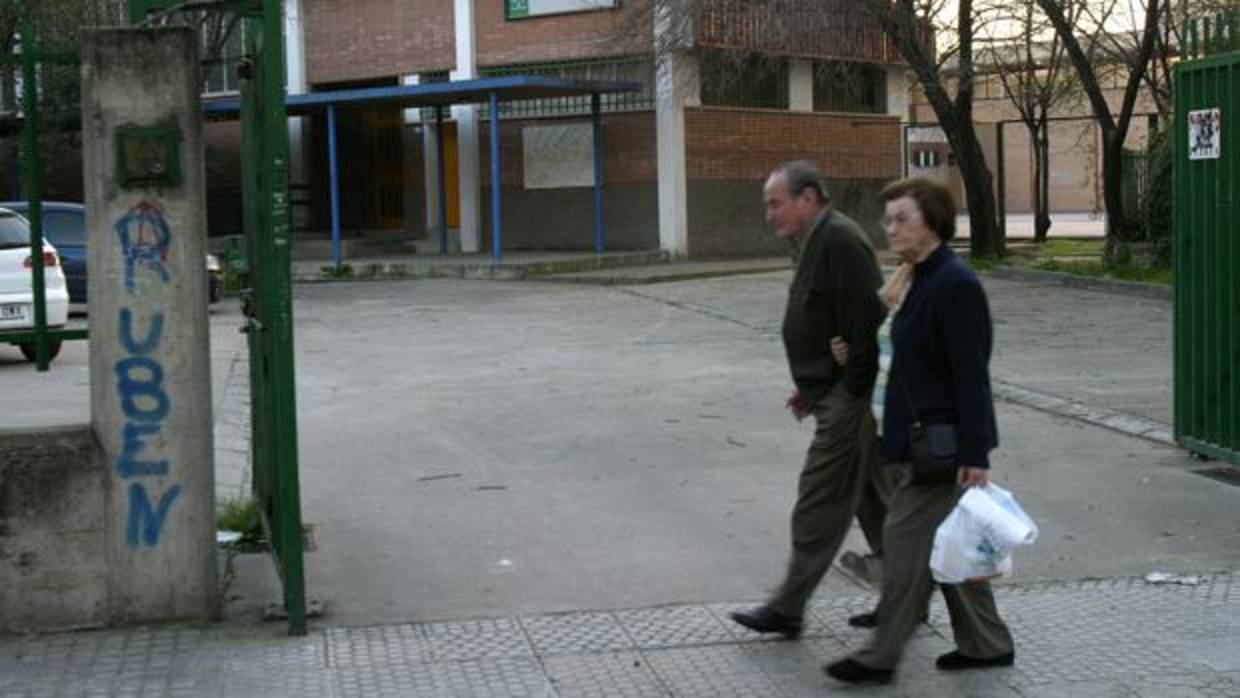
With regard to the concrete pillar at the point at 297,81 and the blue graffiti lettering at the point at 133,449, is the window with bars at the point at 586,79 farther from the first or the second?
the blue graffiti lettering at the point at 133,449

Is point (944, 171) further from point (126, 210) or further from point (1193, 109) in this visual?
point (126, 210)

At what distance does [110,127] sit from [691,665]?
117 inches

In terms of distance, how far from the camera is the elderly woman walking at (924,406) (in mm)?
5270

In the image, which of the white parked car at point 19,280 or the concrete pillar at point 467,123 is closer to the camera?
the white parked car at point 19,280

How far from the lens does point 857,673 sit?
217 inches

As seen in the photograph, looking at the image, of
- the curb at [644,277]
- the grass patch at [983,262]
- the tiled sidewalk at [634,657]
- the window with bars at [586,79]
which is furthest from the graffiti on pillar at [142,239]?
the window with bars at [586,79]

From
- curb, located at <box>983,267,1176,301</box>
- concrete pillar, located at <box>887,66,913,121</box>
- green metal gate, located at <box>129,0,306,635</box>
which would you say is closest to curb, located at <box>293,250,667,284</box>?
curb, located at <box>983,267,1176,301</box>

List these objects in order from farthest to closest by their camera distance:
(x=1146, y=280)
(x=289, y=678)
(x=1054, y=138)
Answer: (x=1054, y=138) < (x=1146, y=280) < (x=289, y=678)

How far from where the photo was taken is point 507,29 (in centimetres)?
3228

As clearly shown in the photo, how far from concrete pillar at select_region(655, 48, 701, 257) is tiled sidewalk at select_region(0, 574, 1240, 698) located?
2431 cm

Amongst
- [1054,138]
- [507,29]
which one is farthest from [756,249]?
[1054,138]

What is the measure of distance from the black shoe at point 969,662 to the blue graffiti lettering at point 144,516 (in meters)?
2.98

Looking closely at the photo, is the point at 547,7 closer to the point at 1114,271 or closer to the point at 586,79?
the point at 586,79

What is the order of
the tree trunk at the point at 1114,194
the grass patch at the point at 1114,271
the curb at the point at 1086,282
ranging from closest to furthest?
the curb at the point at 1086,282 < the grass patch at the point at 1114,271 < the tree trunk at the point at 1114,194
